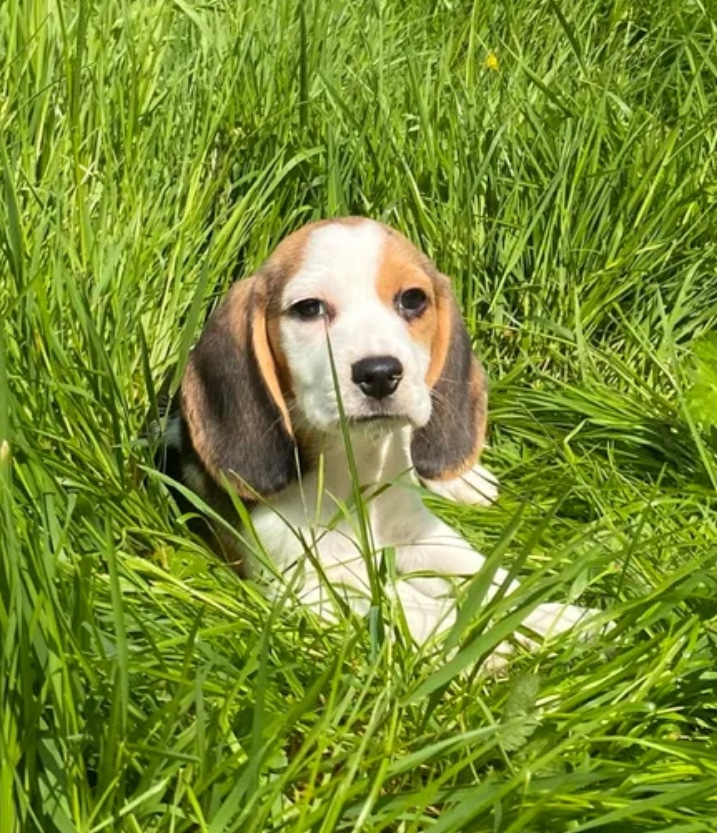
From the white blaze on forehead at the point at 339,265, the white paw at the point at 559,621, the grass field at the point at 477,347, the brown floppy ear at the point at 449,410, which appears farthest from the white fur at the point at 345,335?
the white paw at the point at 559,621

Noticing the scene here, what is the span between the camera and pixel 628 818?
83.2 inches

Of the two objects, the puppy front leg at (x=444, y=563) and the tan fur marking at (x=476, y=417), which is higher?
the tan fur marking at (x=476, y=417)

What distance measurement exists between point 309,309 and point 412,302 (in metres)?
0.29

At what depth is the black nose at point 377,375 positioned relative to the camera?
3.04 metres

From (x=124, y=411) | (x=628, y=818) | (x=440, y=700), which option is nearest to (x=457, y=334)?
(x=124, y=411)

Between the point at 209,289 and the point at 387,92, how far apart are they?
1.01 metres

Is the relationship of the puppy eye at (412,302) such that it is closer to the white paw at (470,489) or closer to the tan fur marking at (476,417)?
the tan fur marking at (476,417)

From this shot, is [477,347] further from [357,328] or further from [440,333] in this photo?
[357,328]

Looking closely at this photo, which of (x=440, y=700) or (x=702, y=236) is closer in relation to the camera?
(x=440, y=700)

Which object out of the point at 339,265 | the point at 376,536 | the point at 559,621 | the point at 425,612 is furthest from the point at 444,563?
the point at 339,265

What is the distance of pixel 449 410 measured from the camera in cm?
350

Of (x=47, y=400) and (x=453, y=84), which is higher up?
(x=453, y=84)

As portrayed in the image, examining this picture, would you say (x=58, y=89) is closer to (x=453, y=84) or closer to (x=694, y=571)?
(x=453, y=84)

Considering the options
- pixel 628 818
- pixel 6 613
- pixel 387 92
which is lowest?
pixel 628 818
